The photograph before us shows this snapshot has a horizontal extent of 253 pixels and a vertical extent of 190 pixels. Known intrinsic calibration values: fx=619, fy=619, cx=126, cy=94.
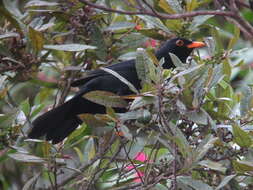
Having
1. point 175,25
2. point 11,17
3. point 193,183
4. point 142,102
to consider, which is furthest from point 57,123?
point 193,183

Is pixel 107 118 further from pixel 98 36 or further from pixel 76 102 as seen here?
pixel 76 102

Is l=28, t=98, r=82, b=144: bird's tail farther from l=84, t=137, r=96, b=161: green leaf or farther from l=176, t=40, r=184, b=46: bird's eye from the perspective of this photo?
l=176, t=40, r=184, b=46: bird's eye

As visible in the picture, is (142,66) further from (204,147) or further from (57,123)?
(57,123)

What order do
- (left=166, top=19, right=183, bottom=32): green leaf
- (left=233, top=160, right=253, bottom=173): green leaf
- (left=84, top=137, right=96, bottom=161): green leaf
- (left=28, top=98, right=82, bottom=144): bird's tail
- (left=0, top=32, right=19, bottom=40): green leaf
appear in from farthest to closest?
(left=84, top=137, right=96, bottom=161): green leaf < (left=28, top=98, right=82, bottom=144): bird's tail < (left=166, top=19, right=183, bottom=32): green leaf < (left=0, top=32, right=19, bottom=40): green leaf < (left=233, top=160, right=253, bottom=173): green leaf

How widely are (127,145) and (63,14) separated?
1067 mm

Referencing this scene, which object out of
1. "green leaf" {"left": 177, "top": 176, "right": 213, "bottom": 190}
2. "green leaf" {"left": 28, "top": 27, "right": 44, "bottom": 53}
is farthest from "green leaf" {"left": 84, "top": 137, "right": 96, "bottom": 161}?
"green leaf" {"left": 177, "top": 176, "right": 213, "bottom": 190}

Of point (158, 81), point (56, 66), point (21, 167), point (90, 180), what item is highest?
point (158, 81)

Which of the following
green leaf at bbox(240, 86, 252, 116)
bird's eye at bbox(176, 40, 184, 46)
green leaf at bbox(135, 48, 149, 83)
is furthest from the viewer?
bird's eye at bbox(176, 40, 184, 46)

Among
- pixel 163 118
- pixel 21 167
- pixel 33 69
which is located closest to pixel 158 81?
pixel 163 118

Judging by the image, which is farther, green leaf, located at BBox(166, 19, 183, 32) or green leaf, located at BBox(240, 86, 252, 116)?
green leaf, located at BBox(166, 19, 183, 32)

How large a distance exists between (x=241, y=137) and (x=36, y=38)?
1670 millimetres

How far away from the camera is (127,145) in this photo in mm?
4488

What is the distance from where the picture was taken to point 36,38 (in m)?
4.30

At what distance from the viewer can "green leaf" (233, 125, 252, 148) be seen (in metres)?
3.36
